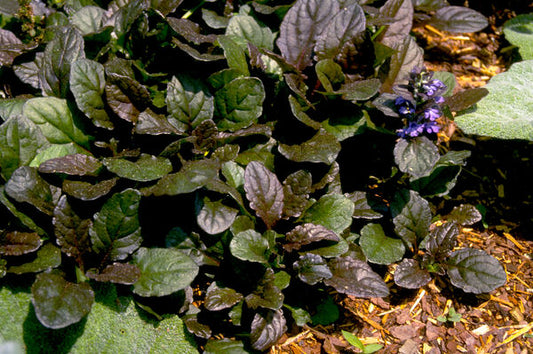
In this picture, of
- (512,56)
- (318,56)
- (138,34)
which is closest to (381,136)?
(318,56)

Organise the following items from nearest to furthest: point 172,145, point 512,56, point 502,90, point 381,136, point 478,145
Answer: point 172,145 < point 381,136 < point 502,90 < point 478,145 < point 512,56

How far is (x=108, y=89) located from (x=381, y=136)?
1397 mm

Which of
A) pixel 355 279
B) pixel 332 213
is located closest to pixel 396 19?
pixel 332 213

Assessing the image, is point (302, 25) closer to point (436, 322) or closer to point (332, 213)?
point (332, 213)

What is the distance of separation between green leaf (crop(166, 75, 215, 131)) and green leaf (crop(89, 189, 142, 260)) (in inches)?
19.1

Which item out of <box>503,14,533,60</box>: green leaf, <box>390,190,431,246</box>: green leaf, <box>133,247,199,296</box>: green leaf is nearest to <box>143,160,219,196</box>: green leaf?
<box>133,247,199,296</box>: green leaf

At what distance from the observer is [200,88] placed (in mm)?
2516

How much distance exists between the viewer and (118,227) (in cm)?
218

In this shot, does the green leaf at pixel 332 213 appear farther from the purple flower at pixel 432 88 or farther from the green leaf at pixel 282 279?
the purple flower at pixel 432 88

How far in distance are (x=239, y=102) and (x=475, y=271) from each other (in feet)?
4.59

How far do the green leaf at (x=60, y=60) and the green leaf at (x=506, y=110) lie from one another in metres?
1.99

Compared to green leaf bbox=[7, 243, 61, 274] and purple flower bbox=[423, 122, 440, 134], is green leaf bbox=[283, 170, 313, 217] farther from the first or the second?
green leaf bbox=[7, 243, 61, 274]

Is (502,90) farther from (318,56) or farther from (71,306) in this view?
(71,306)

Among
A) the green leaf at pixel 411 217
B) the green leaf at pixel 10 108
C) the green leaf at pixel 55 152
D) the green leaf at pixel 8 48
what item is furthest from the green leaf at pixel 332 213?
the green leaf at pixel 8 48
